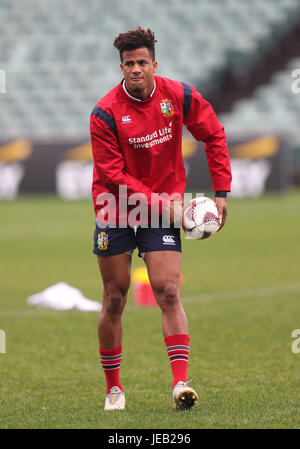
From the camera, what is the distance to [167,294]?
189 inches

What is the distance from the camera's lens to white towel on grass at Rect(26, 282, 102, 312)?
862cm

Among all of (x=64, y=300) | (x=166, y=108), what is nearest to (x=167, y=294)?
(x=166, y=108)

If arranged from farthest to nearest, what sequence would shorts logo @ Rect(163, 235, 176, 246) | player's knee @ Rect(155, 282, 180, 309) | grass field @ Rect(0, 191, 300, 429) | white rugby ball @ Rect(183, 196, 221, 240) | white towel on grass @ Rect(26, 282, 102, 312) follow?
white towel on grass @ Rect(26, 282, 102, 312) → white rugby ball @ Rect(183, 196, 221, 240) → shorts logo @ Rect(163, 235, 176, 246) → player's knee @ Rect(155, 282, 180, 309) → grass field @ Rect(0, 191, 300, 429)

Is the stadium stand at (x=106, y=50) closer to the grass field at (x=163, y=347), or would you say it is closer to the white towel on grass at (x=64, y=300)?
the grass field at (x=163, y=347)

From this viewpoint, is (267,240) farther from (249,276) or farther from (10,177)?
(10,177)

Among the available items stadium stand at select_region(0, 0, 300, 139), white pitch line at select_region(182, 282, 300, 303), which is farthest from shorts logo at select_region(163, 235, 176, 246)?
stadium stand at select_region(0, 0, 300, 139)

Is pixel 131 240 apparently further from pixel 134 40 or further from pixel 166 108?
pixel 134 40

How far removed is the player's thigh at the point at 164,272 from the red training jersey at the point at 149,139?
0.32 metres

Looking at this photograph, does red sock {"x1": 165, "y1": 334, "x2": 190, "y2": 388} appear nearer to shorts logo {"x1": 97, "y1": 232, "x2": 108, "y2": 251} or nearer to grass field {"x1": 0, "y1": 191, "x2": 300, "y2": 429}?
grass field {"x1": 0, "y1": 191, "x2": 300, "y2": 429}

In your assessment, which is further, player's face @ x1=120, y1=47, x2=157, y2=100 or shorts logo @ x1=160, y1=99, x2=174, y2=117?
shorts logo @ x1=160, y1=99, x2=174, y2=117

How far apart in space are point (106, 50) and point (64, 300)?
22.0 metres

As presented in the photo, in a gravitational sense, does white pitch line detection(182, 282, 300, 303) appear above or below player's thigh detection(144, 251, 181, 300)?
above

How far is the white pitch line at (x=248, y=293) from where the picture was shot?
9057mm

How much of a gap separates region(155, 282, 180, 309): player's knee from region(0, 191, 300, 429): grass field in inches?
23.2
